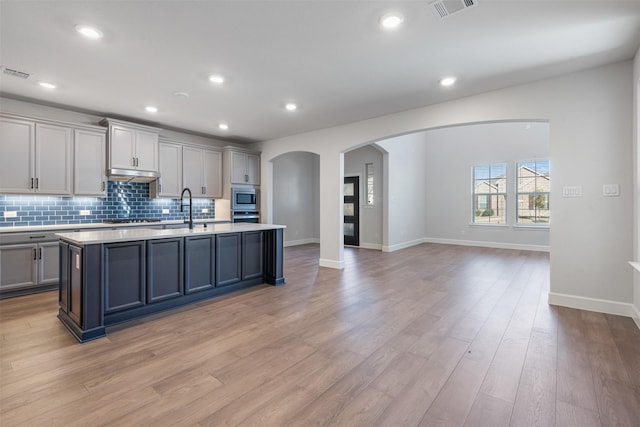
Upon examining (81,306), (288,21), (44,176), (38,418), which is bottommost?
(38,418)

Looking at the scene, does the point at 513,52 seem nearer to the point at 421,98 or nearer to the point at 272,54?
the point at 421,98

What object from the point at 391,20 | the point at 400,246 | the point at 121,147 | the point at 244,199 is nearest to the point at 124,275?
the point at 121,147

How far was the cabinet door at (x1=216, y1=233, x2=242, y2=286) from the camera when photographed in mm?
3916

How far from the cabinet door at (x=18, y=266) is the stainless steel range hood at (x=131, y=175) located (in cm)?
147

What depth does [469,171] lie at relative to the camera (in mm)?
8773

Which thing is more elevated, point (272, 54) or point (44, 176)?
point (272, 54)

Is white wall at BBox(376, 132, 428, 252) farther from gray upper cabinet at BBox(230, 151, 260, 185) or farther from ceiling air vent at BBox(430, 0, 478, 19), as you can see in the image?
ceiling air vent at BBox(430, 0, 478, 19)

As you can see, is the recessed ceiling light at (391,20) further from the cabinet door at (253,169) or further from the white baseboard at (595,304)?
the cabinet door at (253,169)

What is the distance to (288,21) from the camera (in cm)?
245

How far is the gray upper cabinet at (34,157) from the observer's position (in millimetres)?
4016

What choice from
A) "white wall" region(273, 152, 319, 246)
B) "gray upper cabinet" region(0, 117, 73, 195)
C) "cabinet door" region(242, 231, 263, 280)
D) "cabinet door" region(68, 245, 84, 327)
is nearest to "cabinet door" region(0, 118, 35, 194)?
"gray upper cabinet" region(0, 117, 73, 195)

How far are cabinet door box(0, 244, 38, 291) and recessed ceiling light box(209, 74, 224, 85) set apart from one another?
324 cm

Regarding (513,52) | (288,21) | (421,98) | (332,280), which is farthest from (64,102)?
(513,52)

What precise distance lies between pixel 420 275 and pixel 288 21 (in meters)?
4.19
